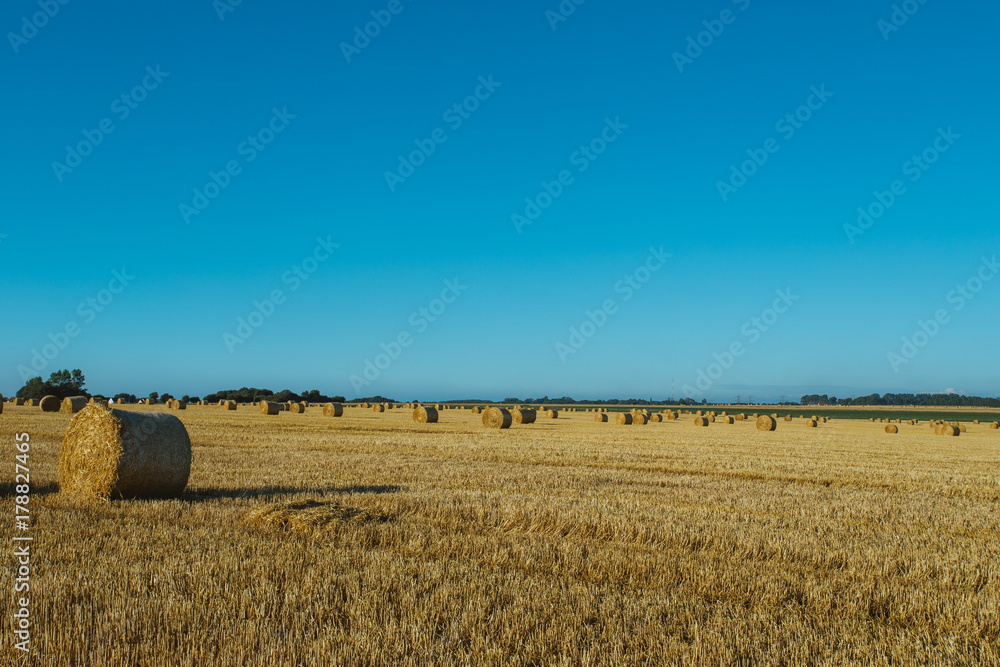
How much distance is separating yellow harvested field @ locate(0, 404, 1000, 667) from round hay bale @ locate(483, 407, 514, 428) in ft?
75.0

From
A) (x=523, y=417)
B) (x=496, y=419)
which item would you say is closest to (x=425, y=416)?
(x=496, y=419)

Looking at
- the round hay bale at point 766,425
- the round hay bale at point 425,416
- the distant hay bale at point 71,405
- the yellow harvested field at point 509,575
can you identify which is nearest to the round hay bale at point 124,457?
the yellow harvested field at point 509,575

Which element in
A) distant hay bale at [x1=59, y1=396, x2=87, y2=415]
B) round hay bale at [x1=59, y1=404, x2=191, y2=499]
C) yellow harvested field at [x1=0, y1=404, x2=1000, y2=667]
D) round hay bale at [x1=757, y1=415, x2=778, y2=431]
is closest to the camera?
yellow harvested field at [x1=0, y1=404, x2=1000, y2=667]

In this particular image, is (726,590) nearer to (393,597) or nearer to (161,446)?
(393,597)

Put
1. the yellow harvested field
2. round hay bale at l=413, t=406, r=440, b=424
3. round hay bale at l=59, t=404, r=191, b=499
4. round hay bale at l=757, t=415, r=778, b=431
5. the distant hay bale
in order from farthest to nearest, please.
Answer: the distant hay bale, round hay bale at l=757, t=415, r=778, b=431, round hay bale at l=413, t=406, r=440, b=424, round hay bale at l=59, t=404, r=191, b=499, the yellow harvested field

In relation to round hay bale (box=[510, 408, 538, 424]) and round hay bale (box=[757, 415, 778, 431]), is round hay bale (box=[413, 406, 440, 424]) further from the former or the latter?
round hay bale (box=[757, 415, 778, 431])

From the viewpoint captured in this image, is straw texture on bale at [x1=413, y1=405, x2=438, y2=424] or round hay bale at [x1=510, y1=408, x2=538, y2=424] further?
round hay bale at [x1=510, y1=408, x2=538, y2=424]

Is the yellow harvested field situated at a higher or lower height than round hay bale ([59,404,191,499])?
lower

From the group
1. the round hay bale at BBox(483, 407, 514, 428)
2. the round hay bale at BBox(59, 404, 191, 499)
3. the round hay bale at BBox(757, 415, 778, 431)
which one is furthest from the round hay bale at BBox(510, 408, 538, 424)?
the round hay bale at BBox(59, 404, 191, 499)

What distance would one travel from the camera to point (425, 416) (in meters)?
38.5

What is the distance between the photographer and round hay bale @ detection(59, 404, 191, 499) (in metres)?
9.98

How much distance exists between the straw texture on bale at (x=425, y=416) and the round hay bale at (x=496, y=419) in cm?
415

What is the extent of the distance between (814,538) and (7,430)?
25370 millimetres

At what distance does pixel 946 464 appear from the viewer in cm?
1800
